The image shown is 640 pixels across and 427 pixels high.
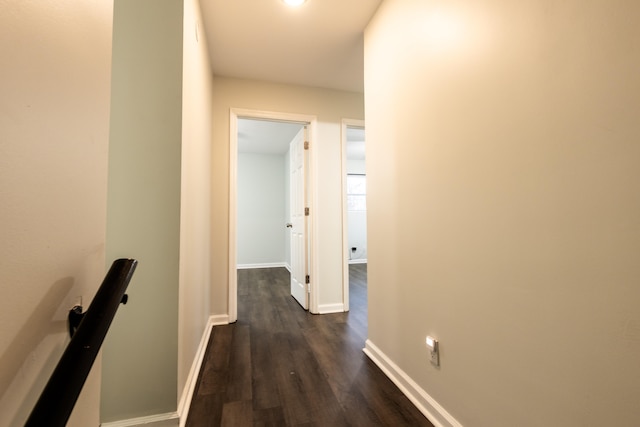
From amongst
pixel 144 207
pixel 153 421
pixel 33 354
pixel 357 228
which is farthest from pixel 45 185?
pixel 357 228

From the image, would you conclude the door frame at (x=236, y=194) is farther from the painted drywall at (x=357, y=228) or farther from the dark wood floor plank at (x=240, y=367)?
the painted drywall at (x=357, y=228)

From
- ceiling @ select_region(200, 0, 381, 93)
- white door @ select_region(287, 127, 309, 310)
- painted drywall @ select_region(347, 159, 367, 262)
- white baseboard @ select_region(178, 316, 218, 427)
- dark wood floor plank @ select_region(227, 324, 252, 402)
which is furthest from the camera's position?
painted drywall @ select_region(347, 159, 367, 262)

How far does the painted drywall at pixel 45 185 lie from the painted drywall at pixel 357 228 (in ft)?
19.1

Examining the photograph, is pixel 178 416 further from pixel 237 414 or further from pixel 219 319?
pixel 219 319

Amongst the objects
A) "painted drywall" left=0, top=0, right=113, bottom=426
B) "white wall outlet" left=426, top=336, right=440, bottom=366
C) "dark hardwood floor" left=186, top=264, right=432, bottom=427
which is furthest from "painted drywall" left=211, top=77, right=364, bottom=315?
"painted drywall" left=0, top=0, right=113, bottom=426

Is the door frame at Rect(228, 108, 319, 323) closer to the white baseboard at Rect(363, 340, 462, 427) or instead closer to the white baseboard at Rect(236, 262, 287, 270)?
the white baseboard at Rect(363, 340, 462, 427)

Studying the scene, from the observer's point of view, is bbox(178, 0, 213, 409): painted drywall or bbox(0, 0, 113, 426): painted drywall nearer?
bbox(0, 0, 113, 426): painted drywall

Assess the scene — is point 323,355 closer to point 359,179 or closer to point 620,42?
point 620,42

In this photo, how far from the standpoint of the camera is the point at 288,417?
140 centimetres

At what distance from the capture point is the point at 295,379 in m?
1.72

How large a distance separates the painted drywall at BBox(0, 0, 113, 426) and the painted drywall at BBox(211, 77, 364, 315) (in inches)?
82.9

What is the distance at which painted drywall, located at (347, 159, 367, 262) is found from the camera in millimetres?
6320

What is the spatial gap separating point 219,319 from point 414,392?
74.2 inches

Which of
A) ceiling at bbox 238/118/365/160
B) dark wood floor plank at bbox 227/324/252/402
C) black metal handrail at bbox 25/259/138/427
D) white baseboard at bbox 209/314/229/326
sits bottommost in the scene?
dark wood floor plank at bbox 227/324/252/402
